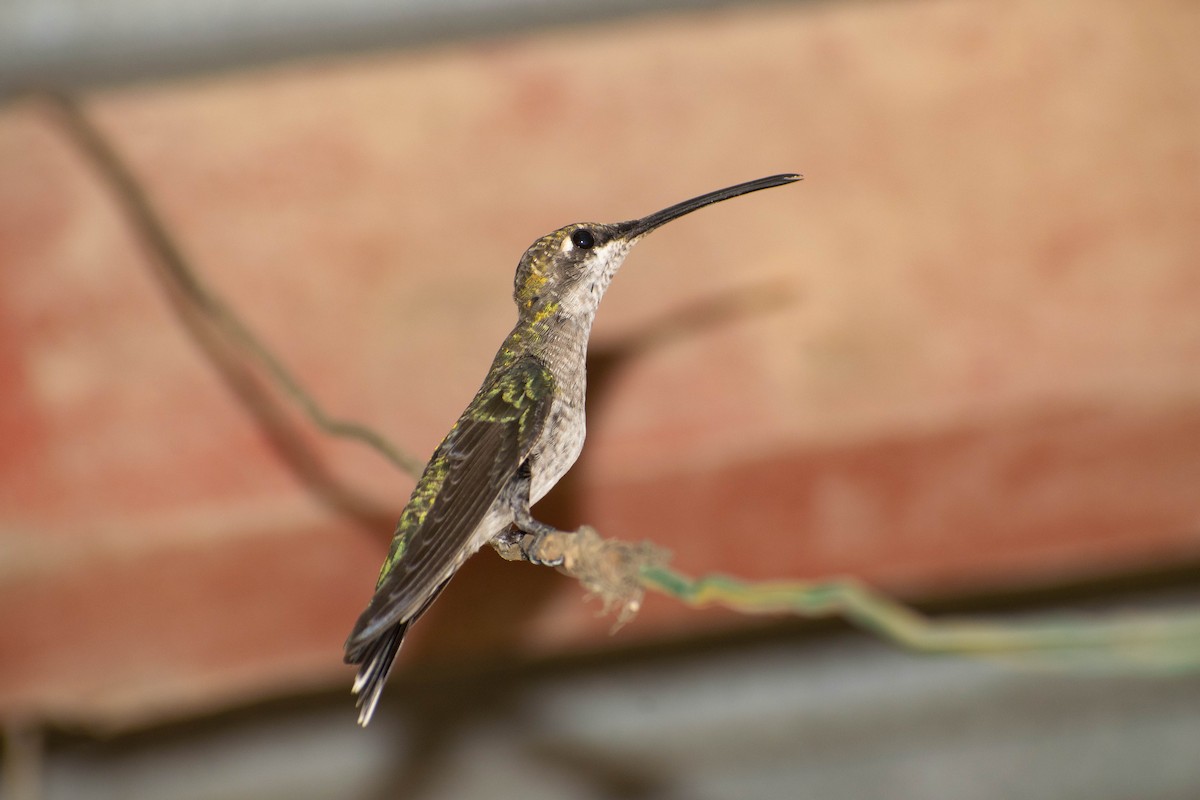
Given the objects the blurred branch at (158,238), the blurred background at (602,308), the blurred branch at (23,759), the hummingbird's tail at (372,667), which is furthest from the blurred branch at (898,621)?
the blurred branch at (23,759)

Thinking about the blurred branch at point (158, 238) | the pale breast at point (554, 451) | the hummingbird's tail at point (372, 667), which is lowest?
the hummingbird's tail at point (372, 667)

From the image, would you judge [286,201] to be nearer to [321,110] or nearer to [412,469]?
[321,110]

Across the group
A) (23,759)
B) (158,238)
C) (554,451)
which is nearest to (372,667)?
(554,451)

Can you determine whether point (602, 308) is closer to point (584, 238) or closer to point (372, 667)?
point (584, 238)

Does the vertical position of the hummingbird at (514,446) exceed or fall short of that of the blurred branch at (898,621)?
it exceeds it

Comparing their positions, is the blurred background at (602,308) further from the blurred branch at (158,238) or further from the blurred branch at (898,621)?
the blurred branch at (898,621)

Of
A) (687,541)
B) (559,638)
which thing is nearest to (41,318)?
(559,638)
